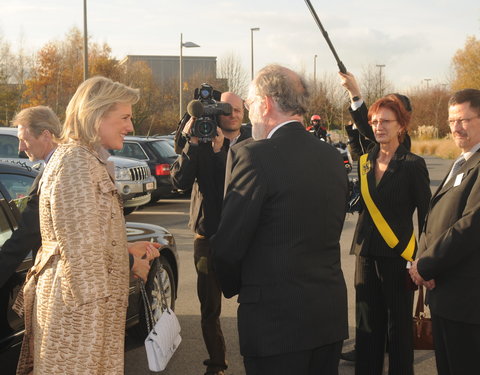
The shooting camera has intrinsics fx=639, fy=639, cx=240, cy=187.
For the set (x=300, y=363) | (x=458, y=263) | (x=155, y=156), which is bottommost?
(x=300, y=363)

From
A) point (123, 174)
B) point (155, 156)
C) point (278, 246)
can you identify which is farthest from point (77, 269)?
point (155, 156)

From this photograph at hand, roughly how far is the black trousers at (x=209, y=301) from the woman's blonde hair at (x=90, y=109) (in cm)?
175

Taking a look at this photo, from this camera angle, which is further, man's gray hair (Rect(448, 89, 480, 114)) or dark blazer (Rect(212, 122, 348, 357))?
man's gray hair (Rect(448, 89, 480, 114))

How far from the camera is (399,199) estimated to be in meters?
4.38

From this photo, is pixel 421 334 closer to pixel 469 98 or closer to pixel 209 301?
pixel 209 301

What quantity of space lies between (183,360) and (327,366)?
254cm

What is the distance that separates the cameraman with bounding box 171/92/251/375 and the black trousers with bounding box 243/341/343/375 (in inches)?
66.0

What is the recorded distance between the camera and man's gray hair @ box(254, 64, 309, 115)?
9.32 ft

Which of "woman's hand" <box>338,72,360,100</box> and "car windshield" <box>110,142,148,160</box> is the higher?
"woman's hand" <box>338,72,360,100</box>

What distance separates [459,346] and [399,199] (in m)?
1.30

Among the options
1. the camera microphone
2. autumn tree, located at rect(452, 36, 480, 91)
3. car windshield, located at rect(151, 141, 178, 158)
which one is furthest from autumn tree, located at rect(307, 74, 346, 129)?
the camera microphone

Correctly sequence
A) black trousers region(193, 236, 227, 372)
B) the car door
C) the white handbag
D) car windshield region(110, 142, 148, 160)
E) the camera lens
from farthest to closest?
car windshield region(110, 142, 148, 160) < black trousers region(193, 236, 227, 372) < the camera lens < the car door < the white handbag

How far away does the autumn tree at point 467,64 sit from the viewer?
50.4 metres

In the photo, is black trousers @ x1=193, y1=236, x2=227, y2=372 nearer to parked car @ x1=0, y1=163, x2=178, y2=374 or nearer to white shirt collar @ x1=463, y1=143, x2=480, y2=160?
parked car @ x1=0, y1=163, x2=178, y2=374
